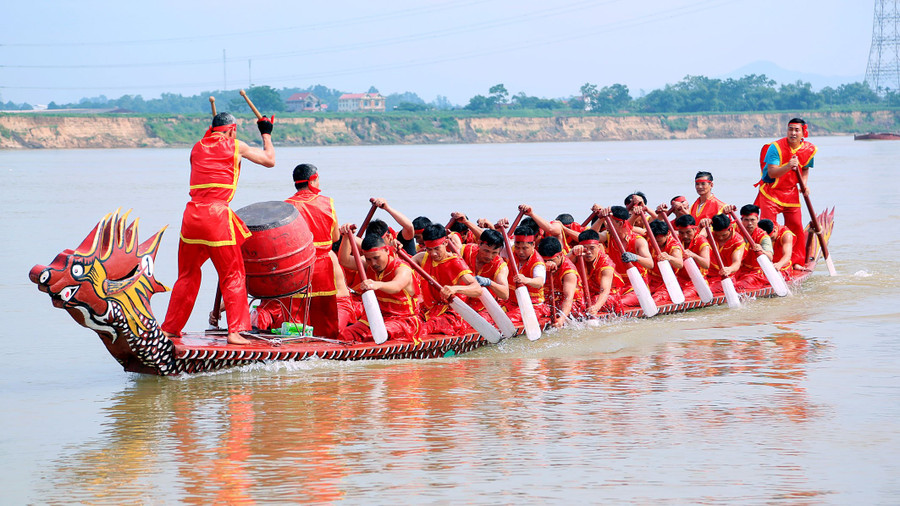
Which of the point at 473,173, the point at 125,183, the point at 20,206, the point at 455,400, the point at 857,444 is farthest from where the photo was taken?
the point at 473,173

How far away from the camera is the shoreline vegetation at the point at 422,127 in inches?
3410

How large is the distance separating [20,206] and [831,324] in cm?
2406

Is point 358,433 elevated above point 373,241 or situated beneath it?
situated beneath

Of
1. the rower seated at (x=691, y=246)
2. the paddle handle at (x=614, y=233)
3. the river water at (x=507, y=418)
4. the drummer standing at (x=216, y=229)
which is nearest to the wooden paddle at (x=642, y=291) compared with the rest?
the river water at (x=507, y=418)

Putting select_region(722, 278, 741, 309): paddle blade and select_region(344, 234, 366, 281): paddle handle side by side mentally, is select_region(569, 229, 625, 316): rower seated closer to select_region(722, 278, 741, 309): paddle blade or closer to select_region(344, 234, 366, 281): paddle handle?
select_region(722, 278, 741, 309): paddle blade

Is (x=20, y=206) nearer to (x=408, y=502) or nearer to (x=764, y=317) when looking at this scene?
(x=764, y=317)

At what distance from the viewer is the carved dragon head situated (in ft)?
25.1

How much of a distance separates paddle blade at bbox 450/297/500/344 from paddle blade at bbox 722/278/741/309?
3.47m

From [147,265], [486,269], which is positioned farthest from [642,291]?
[147,265]

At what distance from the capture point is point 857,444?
7.09 meters


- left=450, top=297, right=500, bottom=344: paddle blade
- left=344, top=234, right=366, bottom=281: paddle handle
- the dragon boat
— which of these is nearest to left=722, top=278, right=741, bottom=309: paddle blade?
left=450, top=297, right=500, bottom=344: paddle blade

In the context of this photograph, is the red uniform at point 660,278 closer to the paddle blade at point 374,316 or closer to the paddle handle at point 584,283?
the paddle handle at point 584,283

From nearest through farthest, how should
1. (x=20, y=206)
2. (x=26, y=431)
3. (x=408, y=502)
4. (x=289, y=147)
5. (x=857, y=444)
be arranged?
(x=408, y=502) < (x=857, y=444) < (x=26, y=431) < (x=20, y=206) < (x=289, y=147)

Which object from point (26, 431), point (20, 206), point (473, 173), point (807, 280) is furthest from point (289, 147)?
point (26, 431)
